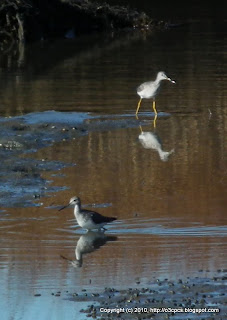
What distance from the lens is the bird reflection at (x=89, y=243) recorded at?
1007cm

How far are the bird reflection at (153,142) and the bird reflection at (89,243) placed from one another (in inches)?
161

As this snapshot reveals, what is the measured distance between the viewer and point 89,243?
10.7m

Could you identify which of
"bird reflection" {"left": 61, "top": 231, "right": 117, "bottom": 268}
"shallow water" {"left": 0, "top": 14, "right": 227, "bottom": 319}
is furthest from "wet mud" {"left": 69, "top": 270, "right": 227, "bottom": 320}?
"bird reflection" {"left": 61, "top": 231, "right": 117, "bottom": 268}

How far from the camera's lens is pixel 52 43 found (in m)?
33.3

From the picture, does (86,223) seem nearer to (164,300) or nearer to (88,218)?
(88,218)

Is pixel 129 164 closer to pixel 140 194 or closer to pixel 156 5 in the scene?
pixel 140 194

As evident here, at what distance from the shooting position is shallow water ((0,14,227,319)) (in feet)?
31.4

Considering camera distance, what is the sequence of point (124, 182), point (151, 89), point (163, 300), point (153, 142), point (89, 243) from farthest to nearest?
point (151, 89)
point (153, 142)
point (124, 182)
point (89, 243)
point (163, 300)

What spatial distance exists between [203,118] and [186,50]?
36.9 ft

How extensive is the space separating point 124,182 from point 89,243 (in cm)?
280

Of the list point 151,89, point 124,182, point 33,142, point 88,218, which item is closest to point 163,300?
point 88,218

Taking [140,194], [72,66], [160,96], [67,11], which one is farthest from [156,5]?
[140,194]

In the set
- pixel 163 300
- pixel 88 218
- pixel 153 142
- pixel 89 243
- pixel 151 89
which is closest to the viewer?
pixel 163 300

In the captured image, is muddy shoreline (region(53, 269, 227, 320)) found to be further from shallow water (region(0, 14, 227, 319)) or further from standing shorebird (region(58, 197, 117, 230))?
standing shorebird (region(58, 197, 117, 230))
